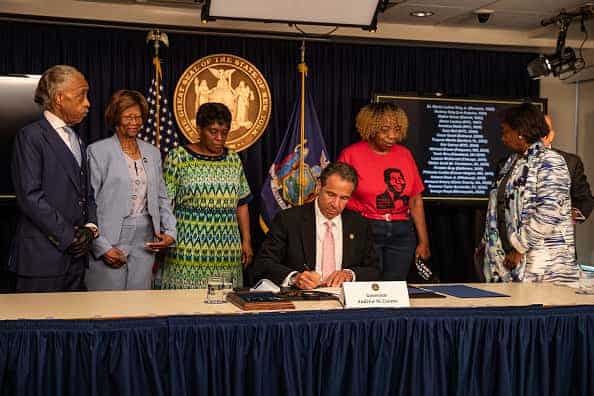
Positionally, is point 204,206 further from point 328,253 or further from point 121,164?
point 328,253

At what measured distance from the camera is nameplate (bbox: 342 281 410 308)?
2639 mm

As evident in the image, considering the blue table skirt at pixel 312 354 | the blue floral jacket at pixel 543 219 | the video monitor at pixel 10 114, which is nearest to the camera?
the blue table skirt at pixel 312 354

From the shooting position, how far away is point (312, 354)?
8.33ft

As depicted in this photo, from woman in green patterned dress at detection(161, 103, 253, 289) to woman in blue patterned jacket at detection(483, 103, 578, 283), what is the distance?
50.9 inches

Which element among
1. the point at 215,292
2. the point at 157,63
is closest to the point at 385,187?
the point at 157,63

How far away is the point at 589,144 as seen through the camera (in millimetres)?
6668

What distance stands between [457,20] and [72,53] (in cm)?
266

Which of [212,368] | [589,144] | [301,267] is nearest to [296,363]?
[212,368]

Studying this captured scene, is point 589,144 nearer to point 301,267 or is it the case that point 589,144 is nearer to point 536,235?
point 536,235

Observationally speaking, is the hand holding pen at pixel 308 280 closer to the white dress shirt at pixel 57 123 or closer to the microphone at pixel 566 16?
the white dress shirt at pixel 57 123

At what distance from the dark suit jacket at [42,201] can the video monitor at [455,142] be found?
2915mm

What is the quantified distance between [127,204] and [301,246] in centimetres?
93

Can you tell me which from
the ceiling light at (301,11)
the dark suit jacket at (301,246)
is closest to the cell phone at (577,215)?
the ceiling light at (301,11)

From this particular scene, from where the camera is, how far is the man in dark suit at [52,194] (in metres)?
3.29
